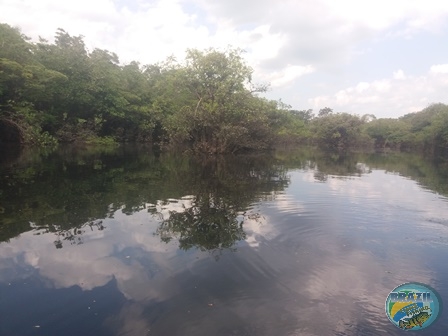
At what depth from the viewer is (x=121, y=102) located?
157 ft

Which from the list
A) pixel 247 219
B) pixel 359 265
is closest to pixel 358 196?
pixel 247 219

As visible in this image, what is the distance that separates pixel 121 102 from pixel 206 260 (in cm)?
4486

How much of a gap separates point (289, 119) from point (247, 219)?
235 ft

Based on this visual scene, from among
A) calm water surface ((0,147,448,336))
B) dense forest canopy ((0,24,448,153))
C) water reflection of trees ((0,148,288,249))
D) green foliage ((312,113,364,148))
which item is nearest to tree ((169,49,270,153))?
dense forest canopy ((0,24,448,153))

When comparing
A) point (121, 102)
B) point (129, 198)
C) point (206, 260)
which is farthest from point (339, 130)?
point (206, 260)

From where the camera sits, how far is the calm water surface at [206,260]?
15.3 feet

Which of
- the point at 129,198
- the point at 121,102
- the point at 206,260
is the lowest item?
the point at 206,260

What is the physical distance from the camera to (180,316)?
4.71m

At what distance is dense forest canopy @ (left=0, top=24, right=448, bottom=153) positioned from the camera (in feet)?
103

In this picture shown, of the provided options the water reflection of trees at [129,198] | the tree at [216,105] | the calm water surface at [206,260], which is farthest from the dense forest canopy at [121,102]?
the calm water surface at [206,260]

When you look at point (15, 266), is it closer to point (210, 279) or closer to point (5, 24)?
point (210, 279)

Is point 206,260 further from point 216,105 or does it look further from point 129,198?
point 216,105

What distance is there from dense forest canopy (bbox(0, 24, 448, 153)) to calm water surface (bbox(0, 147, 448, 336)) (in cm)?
1981

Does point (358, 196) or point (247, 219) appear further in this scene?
point (358, 196)
